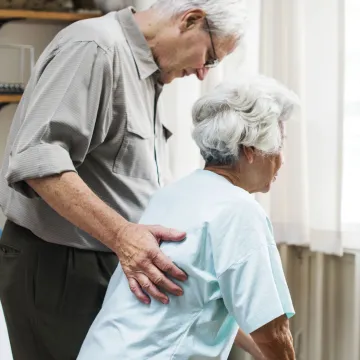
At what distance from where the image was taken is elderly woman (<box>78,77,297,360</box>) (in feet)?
4.31

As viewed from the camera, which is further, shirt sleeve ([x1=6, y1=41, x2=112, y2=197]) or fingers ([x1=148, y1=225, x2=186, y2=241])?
shirt sleeve ([x1=6, y1=41, x2=112, y2=197])

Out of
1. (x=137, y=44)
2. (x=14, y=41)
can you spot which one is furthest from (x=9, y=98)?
(x=137, y=44)

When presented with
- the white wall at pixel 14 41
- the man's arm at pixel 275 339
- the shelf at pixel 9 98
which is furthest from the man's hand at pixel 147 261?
the white wall at pixel 14 41

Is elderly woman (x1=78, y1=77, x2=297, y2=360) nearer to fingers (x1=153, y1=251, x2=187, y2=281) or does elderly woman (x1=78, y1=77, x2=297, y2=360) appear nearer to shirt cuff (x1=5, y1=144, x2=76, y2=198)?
fingers (x1=153, y1=251, x2=187, y2=281)

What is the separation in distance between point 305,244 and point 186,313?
1041mm

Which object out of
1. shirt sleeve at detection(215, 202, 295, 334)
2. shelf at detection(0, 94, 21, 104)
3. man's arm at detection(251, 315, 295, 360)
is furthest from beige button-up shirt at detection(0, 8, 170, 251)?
shelf at detection(0, 94, 21, 104)

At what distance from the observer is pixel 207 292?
4.45ft

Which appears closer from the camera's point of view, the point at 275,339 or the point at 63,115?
the point at 275,339

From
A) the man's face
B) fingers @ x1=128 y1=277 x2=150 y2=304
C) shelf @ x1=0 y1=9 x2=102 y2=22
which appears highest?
the man's face

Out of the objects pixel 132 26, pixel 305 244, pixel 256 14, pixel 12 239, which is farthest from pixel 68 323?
pixel 256 14

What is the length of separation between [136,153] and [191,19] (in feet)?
1.15

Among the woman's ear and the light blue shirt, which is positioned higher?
the woman's ear

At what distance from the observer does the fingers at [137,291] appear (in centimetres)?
139

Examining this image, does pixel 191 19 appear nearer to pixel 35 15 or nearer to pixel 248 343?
pixel 248 343
